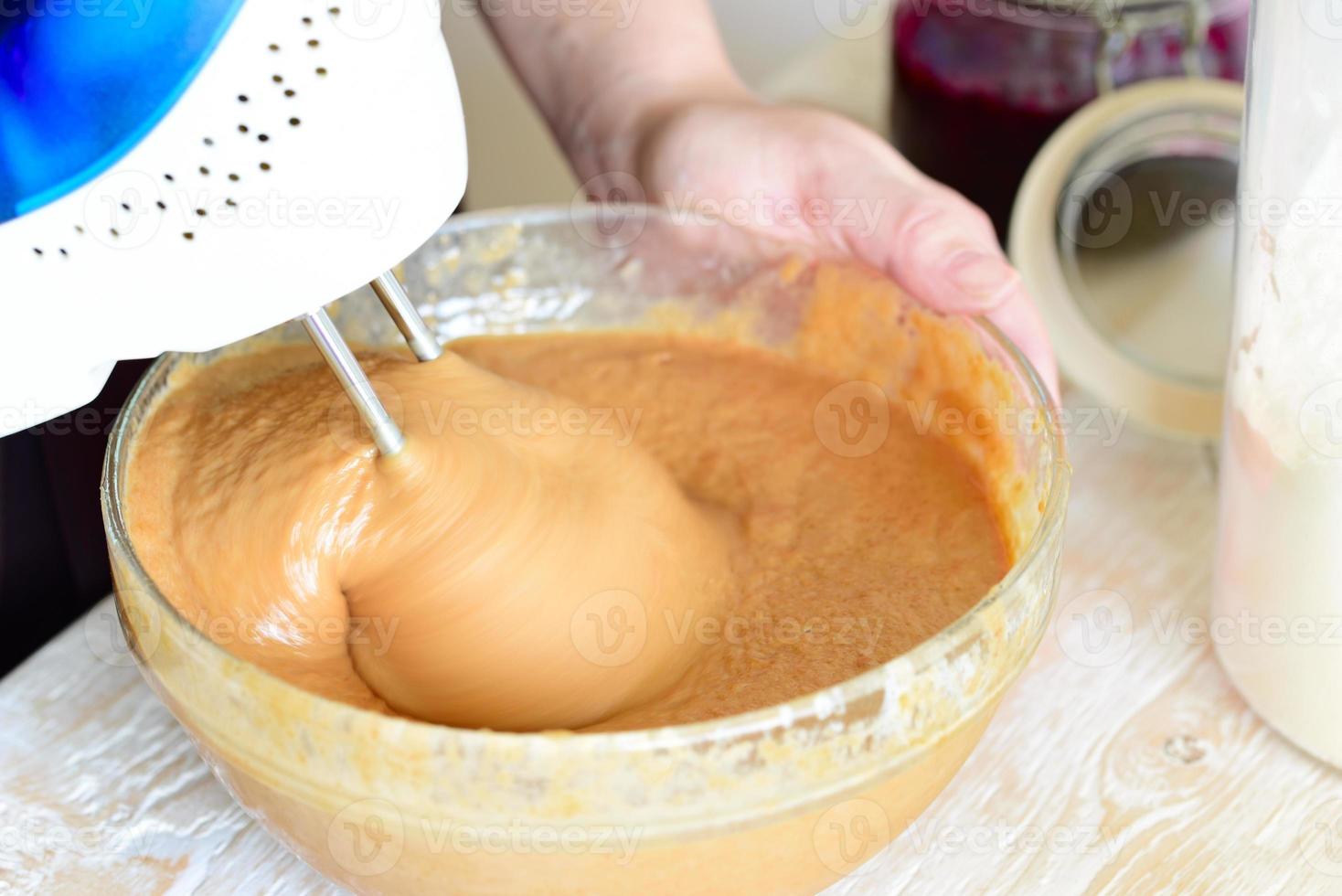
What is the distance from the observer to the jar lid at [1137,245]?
35.1 inches

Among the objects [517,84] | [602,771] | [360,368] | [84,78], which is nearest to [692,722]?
[602,771]

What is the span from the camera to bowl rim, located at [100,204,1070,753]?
1.55 ft

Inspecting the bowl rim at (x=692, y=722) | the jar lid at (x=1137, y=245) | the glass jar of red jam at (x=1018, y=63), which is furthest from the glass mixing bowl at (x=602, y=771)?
the glass jar of red jam at (x=1018, y=63)

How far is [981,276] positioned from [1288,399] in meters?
0.18

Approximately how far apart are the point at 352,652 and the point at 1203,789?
1.29 ft

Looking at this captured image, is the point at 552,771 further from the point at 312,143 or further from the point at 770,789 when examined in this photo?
the point at 312,143

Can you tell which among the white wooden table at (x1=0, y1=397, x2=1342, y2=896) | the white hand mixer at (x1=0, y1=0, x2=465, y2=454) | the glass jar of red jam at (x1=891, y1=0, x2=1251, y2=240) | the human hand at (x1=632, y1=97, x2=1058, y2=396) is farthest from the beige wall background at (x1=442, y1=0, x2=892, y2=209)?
the white hand mixer at (x1=0, y1=0, x2=465, y2=454)

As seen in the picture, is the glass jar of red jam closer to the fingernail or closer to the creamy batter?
the fingernail

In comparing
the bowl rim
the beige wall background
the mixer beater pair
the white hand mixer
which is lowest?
the beige wall background

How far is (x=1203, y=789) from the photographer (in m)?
0.66

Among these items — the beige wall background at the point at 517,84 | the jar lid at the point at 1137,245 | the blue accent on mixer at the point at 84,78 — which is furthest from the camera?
the beige wall background at the point at 517,84

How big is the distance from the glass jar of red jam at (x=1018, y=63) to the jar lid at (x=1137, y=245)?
4 centimetres

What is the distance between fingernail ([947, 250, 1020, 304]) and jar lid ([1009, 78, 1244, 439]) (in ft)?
0.56

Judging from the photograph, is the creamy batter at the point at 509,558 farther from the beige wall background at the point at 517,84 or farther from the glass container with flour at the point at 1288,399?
the beige wall background at the point at 517,84
